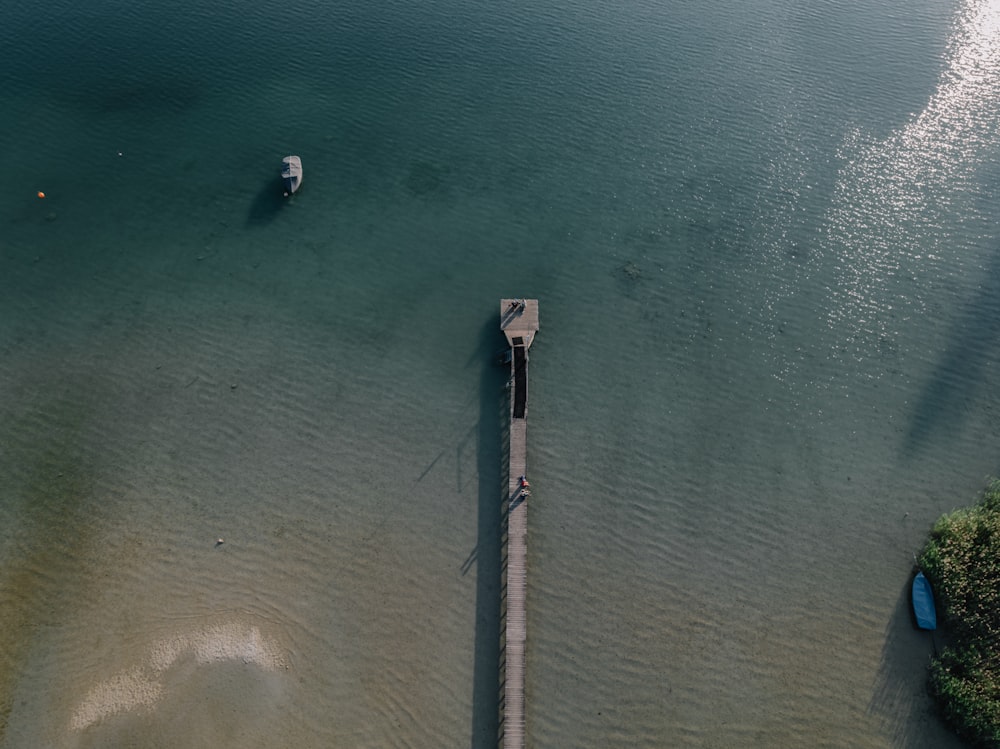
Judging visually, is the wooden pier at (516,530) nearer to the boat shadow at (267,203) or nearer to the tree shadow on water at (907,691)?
the tree shadow on water at (907,691)

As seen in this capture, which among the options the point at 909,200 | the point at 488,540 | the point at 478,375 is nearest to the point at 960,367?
the point at 909,200

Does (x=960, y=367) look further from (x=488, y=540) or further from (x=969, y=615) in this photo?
(x=488, y=540)

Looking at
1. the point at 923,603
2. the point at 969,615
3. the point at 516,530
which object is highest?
the point at 516,530

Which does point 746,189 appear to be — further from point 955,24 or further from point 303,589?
point 303,589

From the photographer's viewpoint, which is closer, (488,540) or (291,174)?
(488,540)

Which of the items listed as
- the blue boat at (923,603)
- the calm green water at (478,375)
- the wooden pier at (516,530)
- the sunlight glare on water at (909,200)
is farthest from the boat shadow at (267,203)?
the blue boat at (923,603)

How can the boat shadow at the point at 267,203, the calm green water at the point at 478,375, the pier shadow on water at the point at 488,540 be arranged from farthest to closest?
the boat shadow at the point at 267,203
the calm green water at the point at 478,375
the pier shadow on water at the point at 488,540

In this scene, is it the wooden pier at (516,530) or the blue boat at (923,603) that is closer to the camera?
the wooden pier at (516,530)
